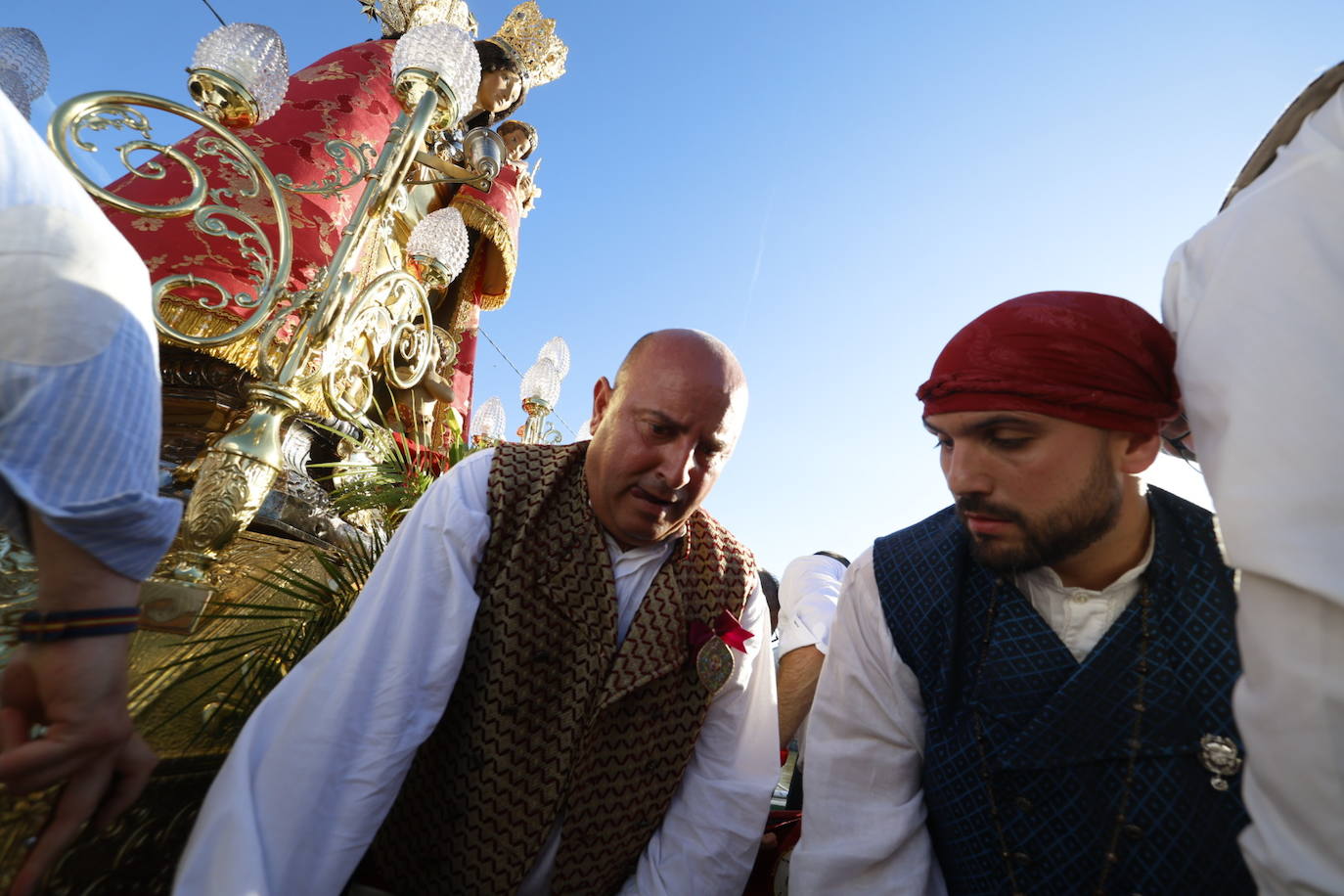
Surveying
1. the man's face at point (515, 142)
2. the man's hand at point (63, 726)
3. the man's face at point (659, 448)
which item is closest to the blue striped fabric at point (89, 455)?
the man's hand at point (63, 726)

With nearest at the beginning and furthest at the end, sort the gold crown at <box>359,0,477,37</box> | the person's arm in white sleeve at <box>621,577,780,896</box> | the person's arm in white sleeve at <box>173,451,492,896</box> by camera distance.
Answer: the person's arm in white sleeve at <box>173,451,492,896</box>
the person's arm in white sleeve at <box>621,577,780,896</box>
the gold crown at <box>359,0,477,37</box>

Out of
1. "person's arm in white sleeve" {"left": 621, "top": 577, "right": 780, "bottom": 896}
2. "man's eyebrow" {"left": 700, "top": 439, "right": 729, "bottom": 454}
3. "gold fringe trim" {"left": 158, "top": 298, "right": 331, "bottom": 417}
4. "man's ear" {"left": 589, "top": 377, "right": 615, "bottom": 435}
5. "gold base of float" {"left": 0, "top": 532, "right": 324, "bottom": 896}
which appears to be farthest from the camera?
"gold fringe trim" {"left": 158, "top": 298, "right": 331, "bottom": 417}

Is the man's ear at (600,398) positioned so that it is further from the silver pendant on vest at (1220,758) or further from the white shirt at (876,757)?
the silver pendant on vest at (1220,758)

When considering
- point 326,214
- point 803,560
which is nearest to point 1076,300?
point 803,560

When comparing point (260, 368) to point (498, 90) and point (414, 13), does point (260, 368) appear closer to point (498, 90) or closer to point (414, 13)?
point (414, 13)

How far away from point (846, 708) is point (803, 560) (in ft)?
6.34

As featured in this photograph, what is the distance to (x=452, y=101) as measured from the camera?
2.57m

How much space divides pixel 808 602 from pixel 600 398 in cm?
163

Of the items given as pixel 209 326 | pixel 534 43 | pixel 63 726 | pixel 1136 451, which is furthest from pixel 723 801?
pixel 534 43

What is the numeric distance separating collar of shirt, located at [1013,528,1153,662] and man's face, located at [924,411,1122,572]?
0.36 ft

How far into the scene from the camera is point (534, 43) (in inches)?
250

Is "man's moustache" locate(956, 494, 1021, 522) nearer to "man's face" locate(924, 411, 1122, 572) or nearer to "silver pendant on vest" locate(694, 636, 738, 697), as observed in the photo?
"man's face" locate(924, 411, 1122, 572)

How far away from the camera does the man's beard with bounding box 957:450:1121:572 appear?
1.37 meters

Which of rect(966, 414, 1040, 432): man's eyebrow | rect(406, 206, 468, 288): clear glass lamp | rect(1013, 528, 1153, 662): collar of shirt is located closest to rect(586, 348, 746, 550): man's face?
rect(966, 414, 1040, 432): man's eyebrow
